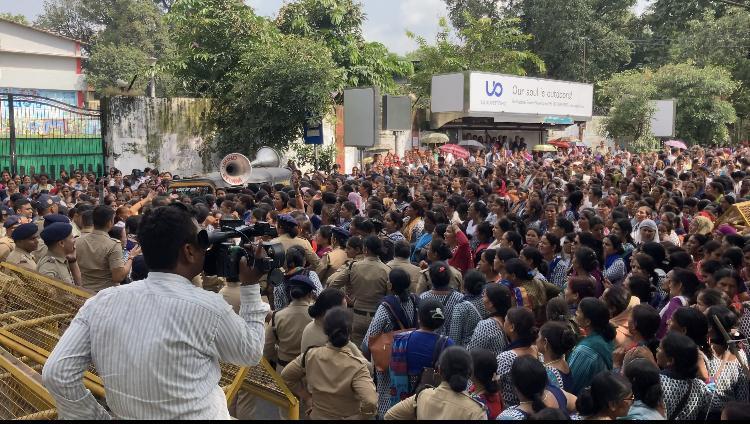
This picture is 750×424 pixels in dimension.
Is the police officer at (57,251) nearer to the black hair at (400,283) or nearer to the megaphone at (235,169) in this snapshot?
the black hair at (400,283)

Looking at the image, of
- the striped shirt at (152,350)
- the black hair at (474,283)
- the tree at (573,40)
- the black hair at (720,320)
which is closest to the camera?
the striped shirt at (152,350)

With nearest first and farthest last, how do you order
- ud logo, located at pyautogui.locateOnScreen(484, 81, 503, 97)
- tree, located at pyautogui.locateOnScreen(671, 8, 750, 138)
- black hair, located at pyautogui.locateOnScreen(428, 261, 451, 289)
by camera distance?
1. black hair, located at pyautogui.locateOnScreen(428, 261, 451, 289)
2. ud logo, located at pyautogui.locateOnScreen(484, 81, 503, 97)
3. tree, located at pyautogui.locateOnScreen(671, 8, 750, 138)

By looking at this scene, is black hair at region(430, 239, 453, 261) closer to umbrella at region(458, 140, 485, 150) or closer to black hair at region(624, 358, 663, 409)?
black hair at region(624, 358, 663, 409)

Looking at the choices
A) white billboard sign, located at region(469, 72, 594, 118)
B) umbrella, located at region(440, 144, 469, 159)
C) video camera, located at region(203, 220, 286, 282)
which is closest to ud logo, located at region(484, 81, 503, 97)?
white billboard sign, located at region(469, 72, 594, 118)

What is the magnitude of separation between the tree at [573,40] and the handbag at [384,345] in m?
38.3

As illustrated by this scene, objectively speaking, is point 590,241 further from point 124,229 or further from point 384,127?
point 384,127

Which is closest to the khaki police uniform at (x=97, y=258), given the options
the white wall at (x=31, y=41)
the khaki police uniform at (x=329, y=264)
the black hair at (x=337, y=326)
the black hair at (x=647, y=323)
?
the khaki police uniform at (x=329, y=264)

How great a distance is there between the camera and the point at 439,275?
522 centimetres

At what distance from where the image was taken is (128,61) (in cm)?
4197

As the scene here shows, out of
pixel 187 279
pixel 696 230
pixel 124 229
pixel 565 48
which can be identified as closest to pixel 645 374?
pixel 187 279

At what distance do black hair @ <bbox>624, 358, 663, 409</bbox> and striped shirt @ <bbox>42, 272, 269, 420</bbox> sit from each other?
1.98 m

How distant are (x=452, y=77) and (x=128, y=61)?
24.6 metres

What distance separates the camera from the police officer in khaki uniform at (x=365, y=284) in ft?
19.4

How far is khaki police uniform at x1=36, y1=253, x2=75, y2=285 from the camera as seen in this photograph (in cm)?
574
